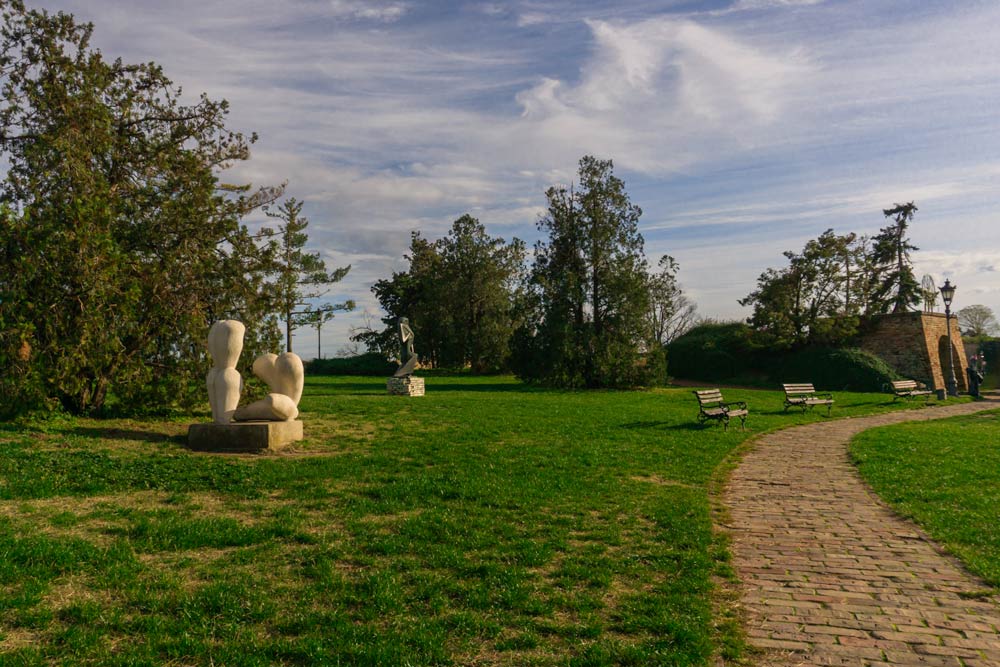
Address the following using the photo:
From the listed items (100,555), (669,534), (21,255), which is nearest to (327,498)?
(100,555)

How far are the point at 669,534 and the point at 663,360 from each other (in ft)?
76.2

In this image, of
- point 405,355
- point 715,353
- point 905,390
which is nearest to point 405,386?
point 405,355

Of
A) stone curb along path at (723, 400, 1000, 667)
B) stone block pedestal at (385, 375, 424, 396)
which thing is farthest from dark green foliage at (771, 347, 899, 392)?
stone curb along path at (723, 400, 1000, 667)

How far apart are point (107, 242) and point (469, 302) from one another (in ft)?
102

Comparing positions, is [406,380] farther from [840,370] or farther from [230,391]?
[840,370]

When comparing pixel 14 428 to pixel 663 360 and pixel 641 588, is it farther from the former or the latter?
pixel 663 360

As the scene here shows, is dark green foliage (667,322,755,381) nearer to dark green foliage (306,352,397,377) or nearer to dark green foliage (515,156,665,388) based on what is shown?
dark green foliage (515,156,665,388)

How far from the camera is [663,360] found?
2884cm

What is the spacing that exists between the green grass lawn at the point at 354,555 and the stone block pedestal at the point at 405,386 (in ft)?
38.1

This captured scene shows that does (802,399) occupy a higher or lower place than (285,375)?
lower

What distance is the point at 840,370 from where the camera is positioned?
30.5m

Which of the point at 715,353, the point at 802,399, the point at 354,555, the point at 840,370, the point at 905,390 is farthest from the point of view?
the point at 715,353

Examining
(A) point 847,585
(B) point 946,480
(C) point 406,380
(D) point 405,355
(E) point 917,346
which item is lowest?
(A) point 847,585

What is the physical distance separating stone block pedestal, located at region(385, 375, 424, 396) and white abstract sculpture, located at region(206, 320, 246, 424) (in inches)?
461
